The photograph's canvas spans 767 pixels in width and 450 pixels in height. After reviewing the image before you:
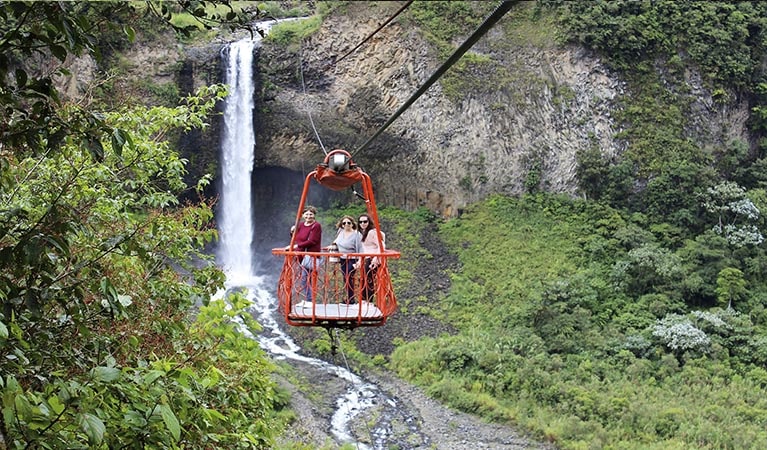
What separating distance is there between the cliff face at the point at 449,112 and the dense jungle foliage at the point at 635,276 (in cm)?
55

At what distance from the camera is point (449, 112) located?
22.6 m

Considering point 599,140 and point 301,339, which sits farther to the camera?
point 599,140

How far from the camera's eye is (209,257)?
6.26m

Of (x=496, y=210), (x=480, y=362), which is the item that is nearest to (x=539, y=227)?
(x=496, y=210)

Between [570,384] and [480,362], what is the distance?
193 centimetres

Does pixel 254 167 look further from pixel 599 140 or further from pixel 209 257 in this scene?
pixel 209 257

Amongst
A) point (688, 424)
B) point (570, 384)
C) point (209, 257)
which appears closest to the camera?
point (209, 257)

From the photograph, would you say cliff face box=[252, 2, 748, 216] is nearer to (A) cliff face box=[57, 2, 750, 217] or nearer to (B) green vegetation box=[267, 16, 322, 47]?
(A) cliff face box=[57, 2, 750, 217]

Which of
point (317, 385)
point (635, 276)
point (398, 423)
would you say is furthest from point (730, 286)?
point (317, 385)

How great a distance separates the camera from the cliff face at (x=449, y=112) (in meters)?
21.7

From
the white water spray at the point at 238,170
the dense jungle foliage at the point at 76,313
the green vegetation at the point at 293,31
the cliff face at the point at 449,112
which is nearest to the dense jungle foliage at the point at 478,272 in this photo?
the dense jungle foliage at the point at 76,313

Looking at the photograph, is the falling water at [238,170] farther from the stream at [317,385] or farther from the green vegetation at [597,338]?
the green vegetation at [597,338]

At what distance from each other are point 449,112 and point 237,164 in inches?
256

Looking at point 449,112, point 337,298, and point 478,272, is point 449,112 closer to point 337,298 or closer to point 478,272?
point 478,272
